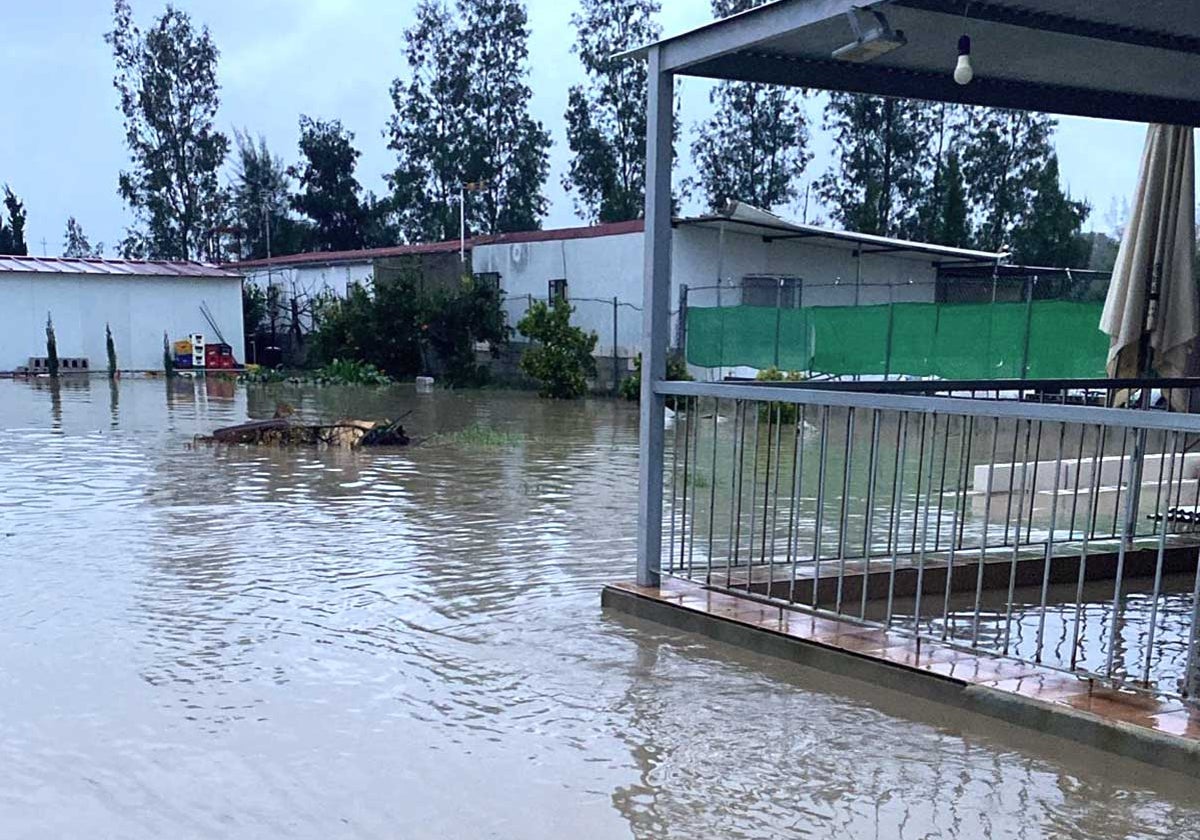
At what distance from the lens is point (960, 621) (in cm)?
605

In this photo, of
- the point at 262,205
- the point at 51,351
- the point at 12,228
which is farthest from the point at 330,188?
the point at 51,351

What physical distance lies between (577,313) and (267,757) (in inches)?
945

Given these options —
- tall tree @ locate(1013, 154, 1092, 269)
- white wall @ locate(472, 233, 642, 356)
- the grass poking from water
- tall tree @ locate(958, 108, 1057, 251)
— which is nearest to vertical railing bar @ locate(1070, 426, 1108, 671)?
the grass poking from water

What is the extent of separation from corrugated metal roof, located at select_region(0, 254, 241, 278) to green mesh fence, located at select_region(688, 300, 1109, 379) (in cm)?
2072

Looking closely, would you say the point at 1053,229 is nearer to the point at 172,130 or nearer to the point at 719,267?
the point at 719,267

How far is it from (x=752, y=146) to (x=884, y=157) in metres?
5.04

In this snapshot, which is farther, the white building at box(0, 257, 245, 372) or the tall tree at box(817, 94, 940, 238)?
the tall tree at box(817, 94, 940, 238)

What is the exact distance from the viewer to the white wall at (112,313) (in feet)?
106

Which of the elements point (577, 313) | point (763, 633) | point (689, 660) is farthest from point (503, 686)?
point (577, 313)

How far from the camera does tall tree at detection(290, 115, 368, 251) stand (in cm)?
5303

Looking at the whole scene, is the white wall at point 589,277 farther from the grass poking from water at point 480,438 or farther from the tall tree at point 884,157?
the tall tree at point 884,157

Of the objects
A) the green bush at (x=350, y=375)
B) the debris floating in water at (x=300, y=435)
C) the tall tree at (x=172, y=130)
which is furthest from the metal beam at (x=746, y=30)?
the tall tree at (x=172, y=130)

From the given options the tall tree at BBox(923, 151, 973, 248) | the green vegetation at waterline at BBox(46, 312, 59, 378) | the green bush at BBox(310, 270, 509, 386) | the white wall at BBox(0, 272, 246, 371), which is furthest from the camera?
the tall tree at BBox(923, 151, 973, 248)

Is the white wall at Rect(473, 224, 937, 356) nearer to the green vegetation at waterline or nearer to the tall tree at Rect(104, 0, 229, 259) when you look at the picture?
the green vegetation at waterline
